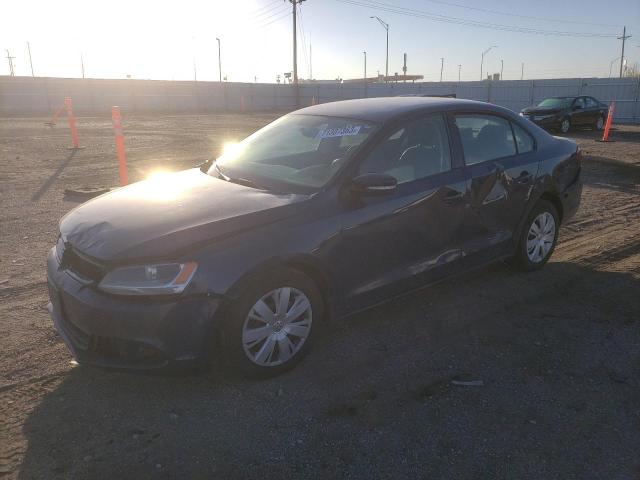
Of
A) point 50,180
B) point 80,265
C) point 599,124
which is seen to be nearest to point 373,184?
point 80,265

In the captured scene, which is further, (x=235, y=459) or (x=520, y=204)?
(x=520, y=204)

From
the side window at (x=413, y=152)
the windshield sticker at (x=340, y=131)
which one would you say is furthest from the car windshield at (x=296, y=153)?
the side window at (x=413, y=152)

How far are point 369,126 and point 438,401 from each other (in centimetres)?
198

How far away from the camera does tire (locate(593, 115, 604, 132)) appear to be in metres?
21.9

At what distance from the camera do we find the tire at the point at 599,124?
21.9 meters

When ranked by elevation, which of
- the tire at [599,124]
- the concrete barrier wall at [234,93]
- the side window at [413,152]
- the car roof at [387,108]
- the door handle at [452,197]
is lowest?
the tire at [599,124]

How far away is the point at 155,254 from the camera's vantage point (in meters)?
2.78

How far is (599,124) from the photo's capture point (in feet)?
72.7

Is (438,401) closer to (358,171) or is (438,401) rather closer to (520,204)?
(358,171)

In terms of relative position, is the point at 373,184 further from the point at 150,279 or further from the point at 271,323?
the point at 150,279

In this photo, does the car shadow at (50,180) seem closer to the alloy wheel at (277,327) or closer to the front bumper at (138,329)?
the front bumper at (138,329)

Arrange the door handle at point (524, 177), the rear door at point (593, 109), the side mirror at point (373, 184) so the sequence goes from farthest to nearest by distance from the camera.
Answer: the rear door at point (593, 109), the door handle at point (524, 177), the side mirror at point (373, 184)

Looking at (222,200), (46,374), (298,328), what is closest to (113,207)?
(222,200)

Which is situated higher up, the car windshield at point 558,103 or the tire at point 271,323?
the car windshield at point 558,103
